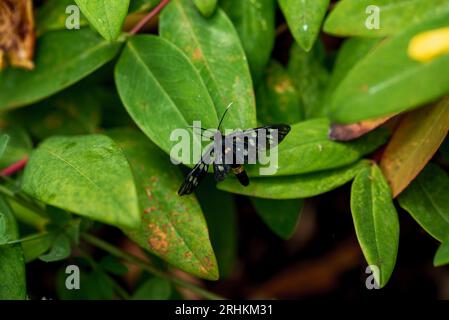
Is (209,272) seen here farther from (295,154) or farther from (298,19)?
(298,19)

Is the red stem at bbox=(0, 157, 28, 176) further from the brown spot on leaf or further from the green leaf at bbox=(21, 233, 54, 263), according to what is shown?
the brown spot on leaf

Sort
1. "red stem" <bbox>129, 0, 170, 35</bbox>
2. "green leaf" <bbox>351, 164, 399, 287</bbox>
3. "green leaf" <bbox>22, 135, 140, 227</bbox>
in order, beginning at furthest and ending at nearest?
1. "red stem" <bbox>129, 0, 170, 35</bbox>
2. "green leaf" <bbox>351, 164, 399, 287</bbox>
3. "green leaf" <bbox>22, 135, 140, 227</bbox>

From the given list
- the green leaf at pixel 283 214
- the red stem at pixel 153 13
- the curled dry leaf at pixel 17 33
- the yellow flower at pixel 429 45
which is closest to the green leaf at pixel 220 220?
the green leaf at pixel 283 214

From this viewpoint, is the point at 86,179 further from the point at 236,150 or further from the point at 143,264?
the point at 143,264

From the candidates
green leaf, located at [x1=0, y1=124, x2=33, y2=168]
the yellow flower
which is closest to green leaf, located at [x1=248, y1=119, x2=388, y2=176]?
the yellow flower

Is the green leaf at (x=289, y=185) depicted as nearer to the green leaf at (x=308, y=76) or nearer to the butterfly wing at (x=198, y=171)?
the butterfly wing at (x=198, y=171)

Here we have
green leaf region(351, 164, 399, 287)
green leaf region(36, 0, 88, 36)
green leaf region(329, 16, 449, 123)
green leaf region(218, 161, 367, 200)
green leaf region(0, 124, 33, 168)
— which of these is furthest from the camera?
green leaf region(0, 124, 33, 168)
